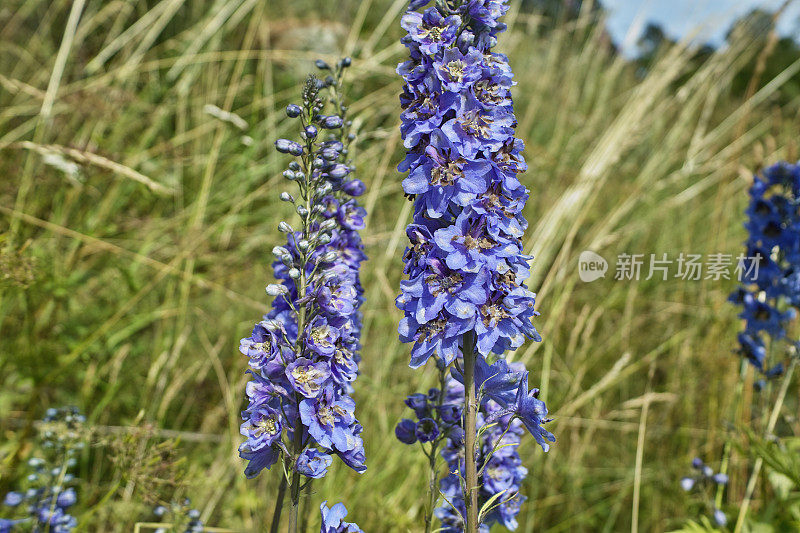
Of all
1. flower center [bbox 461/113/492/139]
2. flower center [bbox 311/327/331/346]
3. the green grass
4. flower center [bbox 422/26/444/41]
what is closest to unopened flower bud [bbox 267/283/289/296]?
flower center [bbox 311/327/331/346]

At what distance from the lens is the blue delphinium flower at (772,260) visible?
10.2ft

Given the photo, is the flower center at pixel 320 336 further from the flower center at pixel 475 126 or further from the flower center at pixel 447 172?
the flower center at pixel 475 126

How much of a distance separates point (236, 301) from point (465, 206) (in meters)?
2.21

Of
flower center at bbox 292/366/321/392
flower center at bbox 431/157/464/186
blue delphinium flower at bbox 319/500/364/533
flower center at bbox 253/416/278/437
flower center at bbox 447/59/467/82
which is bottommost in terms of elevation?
blue delphinium flower at bbox 319/500/364/533

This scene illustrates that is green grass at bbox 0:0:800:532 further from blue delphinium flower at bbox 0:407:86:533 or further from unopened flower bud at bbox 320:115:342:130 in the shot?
unopened flower bud at bbox 320:115:342:130

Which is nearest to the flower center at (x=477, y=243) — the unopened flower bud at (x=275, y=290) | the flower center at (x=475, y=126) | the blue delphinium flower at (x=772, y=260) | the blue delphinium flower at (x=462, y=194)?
the blue delphinium flower at (x=462, y=194)

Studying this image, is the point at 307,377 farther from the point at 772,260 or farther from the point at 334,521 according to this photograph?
the point at 772,260

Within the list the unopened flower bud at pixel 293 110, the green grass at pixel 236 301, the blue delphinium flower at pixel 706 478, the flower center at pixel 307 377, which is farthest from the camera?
the green grass at pixel 236 301

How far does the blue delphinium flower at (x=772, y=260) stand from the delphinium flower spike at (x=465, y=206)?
6.89 ft

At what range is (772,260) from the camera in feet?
10.4

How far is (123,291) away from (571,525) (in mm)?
2996

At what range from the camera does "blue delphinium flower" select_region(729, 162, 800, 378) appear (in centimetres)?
312

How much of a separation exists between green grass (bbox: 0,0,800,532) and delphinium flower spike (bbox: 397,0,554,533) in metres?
0.94

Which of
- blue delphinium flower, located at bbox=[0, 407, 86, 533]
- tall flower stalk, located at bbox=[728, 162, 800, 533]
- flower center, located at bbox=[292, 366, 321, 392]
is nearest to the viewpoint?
flower center, located at bbox=[292, 366, 321, 392]
